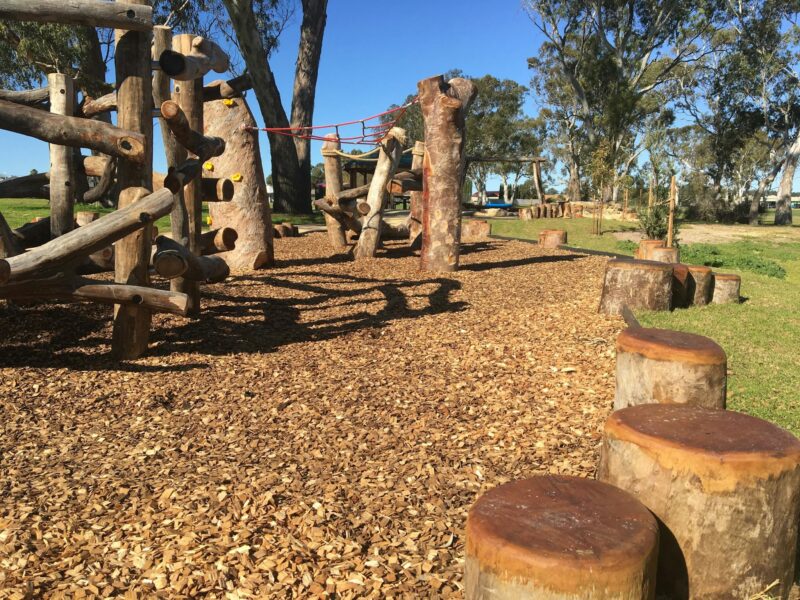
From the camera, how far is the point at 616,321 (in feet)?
19.5

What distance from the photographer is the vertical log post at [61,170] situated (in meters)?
5.14

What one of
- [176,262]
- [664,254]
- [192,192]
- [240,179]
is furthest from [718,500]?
[240,179]

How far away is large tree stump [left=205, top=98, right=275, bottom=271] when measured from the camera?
8875 mm

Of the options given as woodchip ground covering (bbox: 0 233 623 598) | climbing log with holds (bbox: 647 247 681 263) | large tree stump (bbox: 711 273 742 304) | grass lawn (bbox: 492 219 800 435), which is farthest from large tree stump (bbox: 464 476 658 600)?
climbing log with holds (bbox: 647 247 681 263)

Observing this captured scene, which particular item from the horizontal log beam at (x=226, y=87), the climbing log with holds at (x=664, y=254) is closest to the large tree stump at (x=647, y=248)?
the climbing log with holds at (x=664, y=254)

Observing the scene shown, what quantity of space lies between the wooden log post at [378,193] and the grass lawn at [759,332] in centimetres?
525

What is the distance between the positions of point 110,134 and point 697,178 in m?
62.9

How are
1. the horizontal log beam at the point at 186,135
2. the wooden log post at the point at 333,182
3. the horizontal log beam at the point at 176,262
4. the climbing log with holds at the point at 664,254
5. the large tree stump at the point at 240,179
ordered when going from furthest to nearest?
the wooden log post at the point at 333,182
the large tree stump at the point at 240,179
the climbing log with holds at the point at 664,254
the horizontal log beam at the point at 186,135
the horizontal log beam at the point at 176,262

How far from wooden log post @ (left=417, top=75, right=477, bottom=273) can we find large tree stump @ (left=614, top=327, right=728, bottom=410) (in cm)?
570

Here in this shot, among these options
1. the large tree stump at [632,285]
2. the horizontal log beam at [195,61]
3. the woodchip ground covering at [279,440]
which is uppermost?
the horizontal log beam at [195,61]

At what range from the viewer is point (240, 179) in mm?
8820

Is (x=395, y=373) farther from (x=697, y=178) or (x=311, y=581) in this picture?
(x=697, y=178)

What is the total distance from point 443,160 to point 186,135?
160 inches

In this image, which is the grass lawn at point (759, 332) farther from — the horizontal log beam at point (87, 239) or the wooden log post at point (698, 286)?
the horizontal log beam at point (87, 239)
